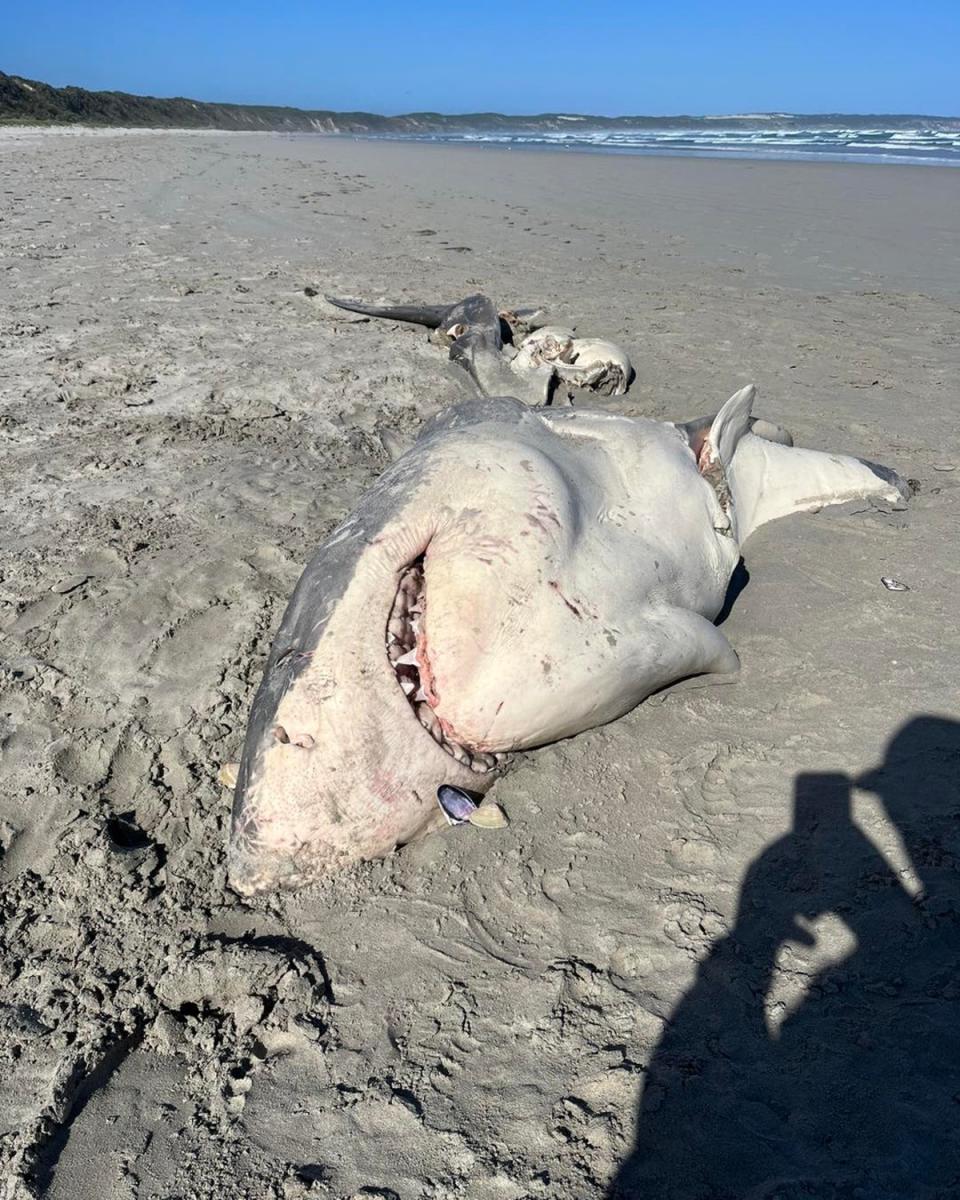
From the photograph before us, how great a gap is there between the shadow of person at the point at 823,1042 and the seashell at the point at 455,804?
813mm

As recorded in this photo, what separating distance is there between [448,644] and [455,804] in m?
0.50

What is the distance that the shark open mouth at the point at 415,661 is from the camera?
2699 millimetres

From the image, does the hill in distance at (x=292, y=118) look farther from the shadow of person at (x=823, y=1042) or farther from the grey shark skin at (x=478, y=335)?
the shadow of person at (x=823, y=1042)

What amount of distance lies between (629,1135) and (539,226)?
40.4 ft

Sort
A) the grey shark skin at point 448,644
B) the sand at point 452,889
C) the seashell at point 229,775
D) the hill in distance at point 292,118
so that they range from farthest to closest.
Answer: the hill in distance at point 292,118 < the seashell at point 229,775 < the grey shark skin at point 448,644 < the sand at point 452,889

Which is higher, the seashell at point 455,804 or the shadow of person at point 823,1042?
the seashell at point 455,804

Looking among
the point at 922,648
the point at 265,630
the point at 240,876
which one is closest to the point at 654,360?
the point at 922,648

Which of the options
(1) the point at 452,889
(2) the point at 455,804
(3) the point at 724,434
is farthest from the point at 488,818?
(3) the point at 724,434

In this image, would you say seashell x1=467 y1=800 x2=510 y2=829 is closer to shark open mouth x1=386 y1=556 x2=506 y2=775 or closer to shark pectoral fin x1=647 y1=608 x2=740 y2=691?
shark open mouth x1=386 y1=556 x2=506 y2=775

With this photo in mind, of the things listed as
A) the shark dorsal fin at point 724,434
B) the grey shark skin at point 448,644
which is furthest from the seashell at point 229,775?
the shark dorsal fin at point 724,434

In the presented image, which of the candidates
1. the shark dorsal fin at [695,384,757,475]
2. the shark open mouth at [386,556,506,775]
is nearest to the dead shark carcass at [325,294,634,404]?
the shark dorsal fin at [695,384,757,475]

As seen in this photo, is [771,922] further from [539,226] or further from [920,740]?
[539,226]

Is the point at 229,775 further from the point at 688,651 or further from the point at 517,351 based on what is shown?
the point at 517,351

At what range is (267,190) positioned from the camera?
15.6 meters
